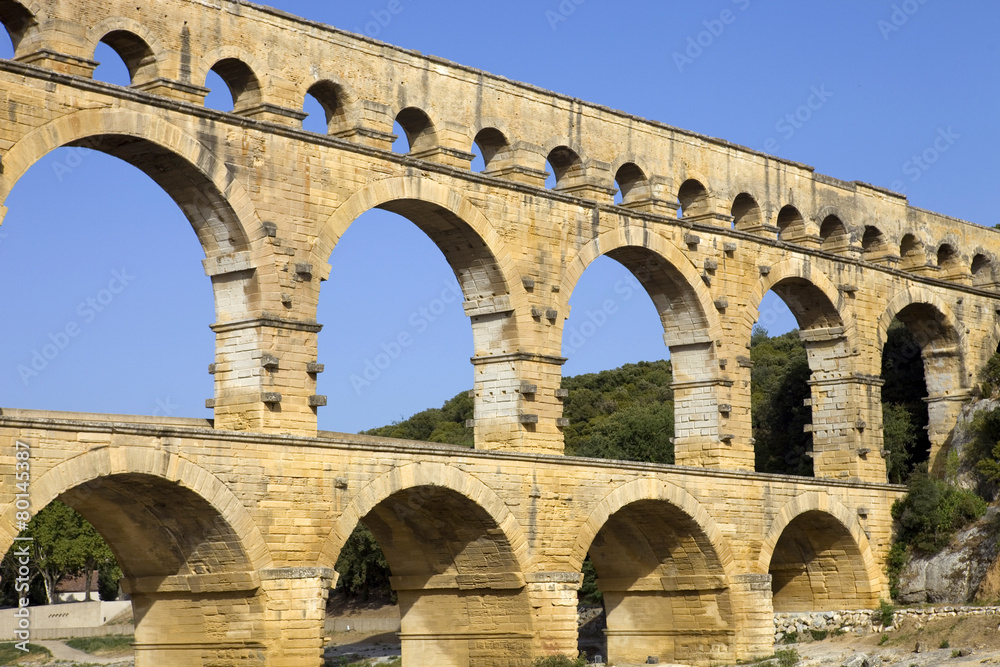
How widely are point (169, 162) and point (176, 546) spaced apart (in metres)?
5.61

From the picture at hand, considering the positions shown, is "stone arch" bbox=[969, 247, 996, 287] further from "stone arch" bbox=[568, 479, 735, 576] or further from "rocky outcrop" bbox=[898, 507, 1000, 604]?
"stone arch" bbox=[568, 479, 735, 576]

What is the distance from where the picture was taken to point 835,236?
33.2 m

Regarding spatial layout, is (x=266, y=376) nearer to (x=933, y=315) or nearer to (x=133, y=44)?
(x=133, y=44)

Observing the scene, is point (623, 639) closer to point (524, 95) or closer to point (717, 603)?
point (717, 603)

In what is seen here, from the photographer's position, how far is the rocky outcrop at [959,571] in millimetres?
29906

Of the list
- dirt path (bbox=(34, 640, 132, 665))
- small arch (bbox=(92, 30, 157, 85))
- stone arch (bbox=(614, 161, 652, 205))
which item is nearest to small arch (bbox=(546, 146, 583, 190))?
stone arch (bbox=(614, 161, 652, 205))

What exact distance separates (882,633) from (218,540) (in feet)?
49.4

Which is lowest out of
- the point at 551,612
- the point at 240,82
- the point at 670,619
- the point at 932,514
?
the point at 670,619

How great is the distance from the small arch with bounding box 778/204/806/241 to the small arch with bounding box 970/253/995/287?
7.88 metres

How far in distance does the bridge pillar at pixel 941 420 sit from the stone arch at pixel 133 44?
22201mm

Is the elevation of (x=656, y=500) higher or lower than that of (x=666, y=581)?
higher

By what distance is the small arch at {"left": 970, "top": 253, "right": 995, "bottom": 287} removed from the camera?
1485 inches

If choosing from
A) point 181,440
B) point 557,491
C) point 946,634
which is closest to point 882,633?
point 946,634

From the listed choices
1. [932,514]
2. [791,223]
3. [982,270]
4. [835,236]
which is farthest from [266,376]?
[982,270]
